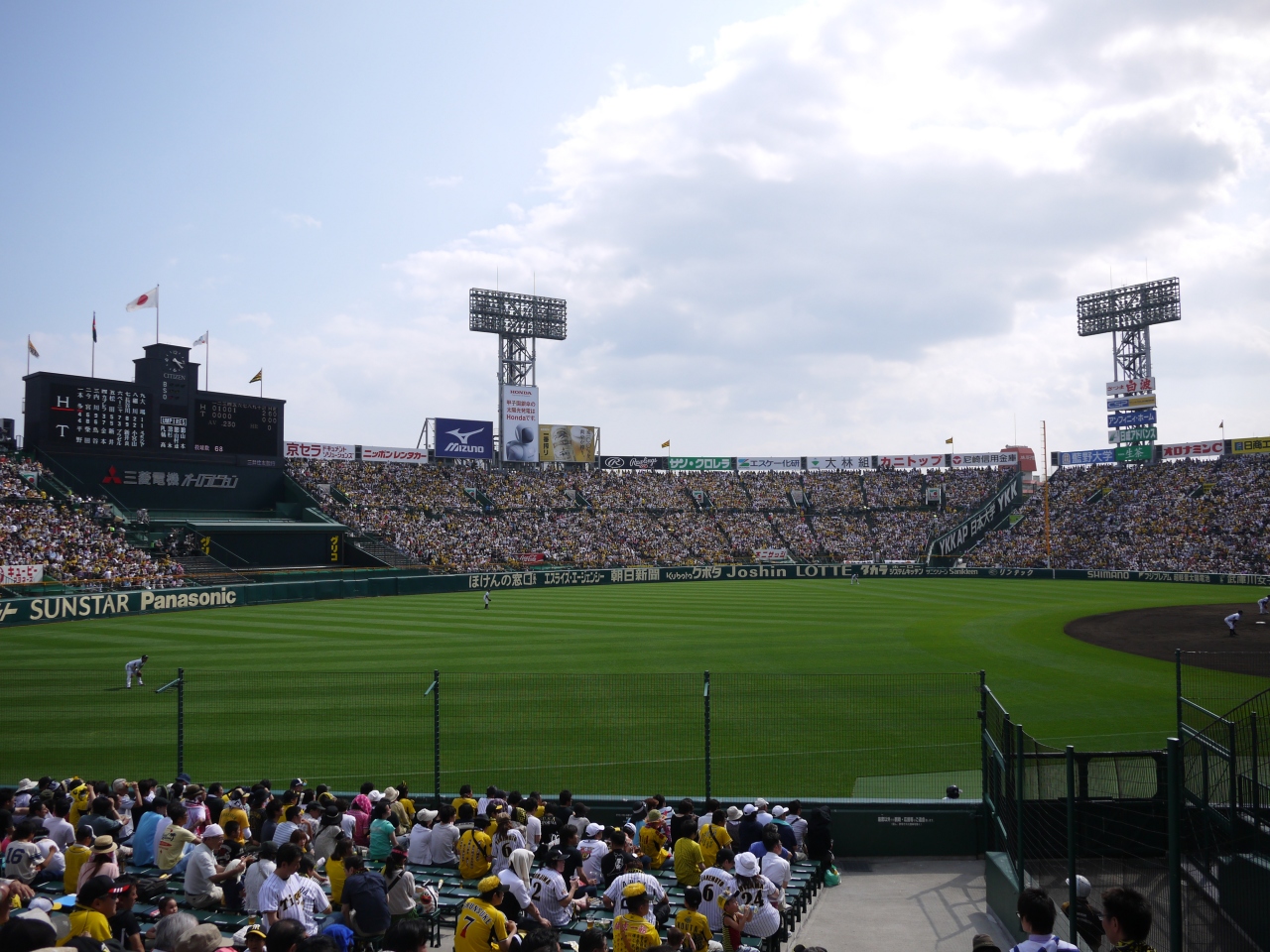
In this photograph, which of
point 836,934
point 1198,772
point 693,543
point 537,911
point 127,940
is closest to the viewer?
point 127,940

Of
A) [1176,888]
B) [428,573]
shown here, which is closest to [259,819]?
[1176,888]

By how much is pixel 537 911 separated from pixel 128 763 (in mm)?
10998

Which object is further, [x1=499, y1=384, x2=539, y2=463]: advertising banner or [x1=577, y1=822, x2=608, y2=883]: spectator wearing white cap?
[x1=499, y1=384, x2=539, y2=463]: advertising banner

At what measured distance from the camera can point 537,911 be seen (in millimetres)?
7516

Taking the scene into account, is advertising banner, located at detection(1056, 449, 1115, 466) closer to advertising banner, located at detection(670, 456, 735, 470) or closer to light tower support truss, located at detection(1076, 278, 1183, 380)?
light tower support truss, located at detection(1076, 278, 1183, 380)

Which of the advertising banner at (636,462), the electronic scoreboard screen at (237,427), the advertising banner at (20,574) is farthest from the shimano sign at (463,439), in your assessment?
the advertising banner at (20,574)

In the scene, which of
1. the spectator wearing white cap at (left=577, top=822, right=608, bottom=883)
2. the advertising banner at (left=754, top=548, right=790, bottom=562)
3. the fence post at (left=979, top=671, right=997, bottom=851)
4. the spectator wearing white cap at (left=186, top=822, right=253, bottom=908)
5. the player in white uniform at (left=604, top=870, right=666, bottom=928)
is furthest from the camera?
the advertising banner at (left=754, top=548, right=790, bottom=562)

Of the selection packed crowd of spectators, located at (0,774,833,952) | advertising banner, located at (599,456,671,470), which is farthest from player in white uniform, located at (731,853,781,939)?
advertising banner, located at (599,456,671,470)

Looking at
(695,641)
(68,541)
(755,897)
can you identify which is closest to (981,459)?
(695,641)

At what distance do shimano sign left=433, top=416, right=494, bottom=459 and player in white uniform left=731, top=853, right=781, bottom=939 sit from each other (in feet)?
220

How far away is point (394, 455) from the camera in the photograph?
237 feet

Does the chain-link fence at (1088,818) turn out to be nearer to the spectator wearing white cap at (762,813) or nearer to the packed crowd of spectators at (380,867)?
the packed crowd of spectators at (380,867)

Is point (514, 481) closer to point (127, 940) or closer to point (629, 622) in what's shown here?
point (629, 622)

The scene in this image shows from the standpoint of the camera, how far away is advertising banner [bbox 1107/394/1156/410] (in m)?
72.3
